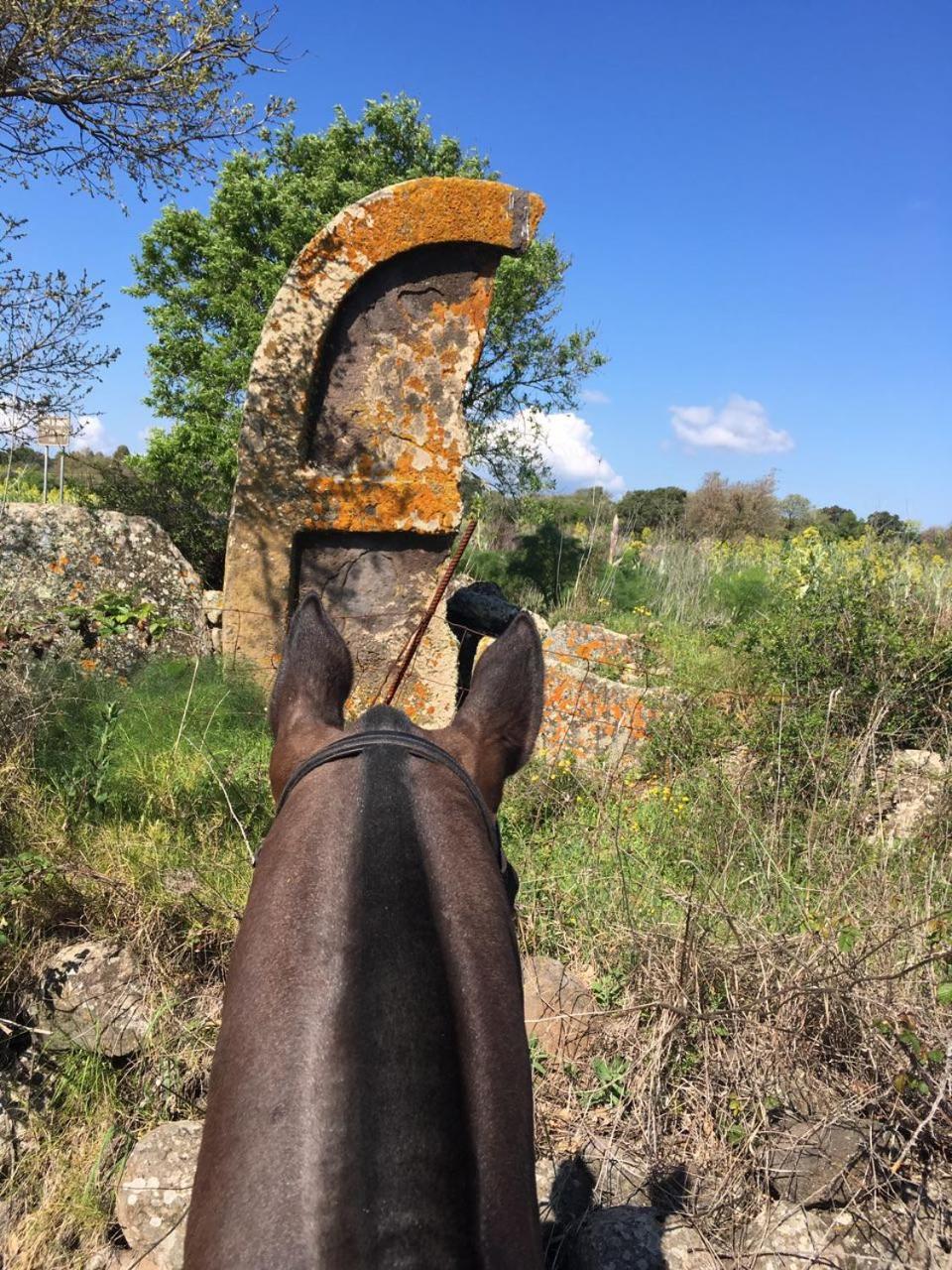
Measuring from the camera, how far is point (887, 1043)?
246cm

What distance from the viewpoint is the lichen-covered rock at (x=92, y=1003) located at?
291cm

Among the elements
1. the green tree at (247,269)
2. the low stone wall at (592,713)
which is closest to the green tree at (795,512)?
the green tree at (247,269)

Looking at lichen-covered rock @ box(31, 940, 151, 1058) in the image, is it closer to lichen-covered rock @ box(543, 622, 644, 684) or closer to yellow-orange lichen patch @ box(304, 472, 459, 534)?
yellow-orange lichen patch @ box(304, 472, 459, 534)

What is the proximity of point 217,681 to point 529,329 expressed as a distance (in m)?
9.53

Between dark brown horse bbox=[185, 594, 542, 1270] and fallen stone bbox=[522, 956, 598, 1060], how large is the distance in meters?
1.88

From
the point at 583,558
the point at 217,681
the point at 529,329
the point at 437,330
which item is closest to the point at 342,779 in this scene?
the point at 217,681

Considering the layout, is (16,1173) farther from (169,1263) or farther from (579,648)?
(579,648)

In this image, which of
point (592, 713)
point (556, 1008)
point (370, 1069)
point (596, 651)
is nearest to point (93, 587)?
point (592, 713)

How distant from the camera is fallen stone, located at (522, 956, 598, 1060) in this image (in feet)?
9.46

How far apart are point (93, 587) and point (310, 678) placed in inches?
150

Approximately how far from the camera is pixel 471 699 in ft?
5.35

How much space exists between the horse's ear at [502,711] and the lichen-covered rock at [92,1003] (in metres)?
2.07

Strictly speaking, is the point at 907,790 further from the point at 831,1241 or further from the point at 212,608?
the point at 212,608

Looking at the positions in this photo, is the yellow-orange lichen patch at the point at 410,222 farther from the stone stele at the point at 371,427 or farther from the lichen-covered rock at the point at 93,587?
the lichen-covered rock at the point at 93,587
